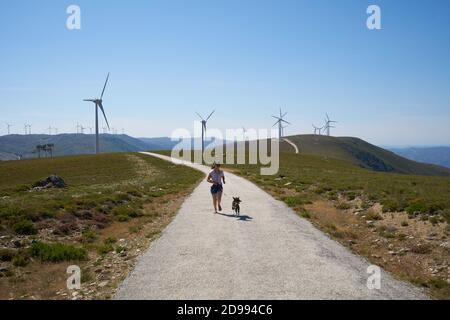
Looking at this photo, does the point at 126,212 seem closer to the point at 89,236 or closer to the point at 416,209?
the point at 89,236

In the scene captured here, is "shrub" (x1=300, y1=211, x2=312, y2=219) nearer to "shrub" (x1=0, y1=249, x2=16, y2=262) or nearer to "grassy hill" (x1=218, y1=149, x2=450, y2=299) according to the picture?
"grassy hill" (x1=218, y1=149, x2=450, y2=299)

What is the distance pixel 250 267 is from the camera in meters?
11.9

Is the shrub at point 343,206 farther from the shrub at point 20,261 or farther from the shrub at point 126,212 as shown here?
the shrub at point 20,261

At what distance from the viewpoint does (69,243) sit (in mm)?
17406

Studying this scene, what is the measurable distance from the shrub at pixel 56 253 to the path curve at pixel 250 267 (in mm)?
2941

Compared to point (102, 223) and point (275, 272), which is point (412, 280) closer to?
point (275, 272)

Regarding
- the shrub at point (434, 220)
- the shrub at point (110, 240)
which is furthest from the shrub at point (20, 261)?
the shrub at point (434, 220)

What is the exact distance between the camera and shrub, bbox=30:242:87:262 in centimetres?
1470

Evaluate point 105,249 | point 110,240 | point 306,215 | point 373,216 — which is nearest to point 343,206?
point 373,216

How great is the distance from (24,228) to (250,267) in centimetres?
1192

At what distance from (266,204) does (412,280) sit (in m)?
14.4

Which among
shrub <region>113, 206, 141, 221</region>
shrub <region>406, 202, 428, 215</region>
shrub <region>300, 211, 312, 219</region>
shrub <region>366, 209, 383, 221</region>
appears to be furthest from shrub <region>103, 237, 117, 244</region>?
shrub <region>406, 202, 428, 215</region>

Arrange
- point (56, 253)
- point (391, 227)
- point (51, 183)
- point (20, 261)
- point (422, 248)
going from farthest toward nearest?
point (51, 183), point (391, 227), point (422, 248), point (56, 253), point (20, 261)
